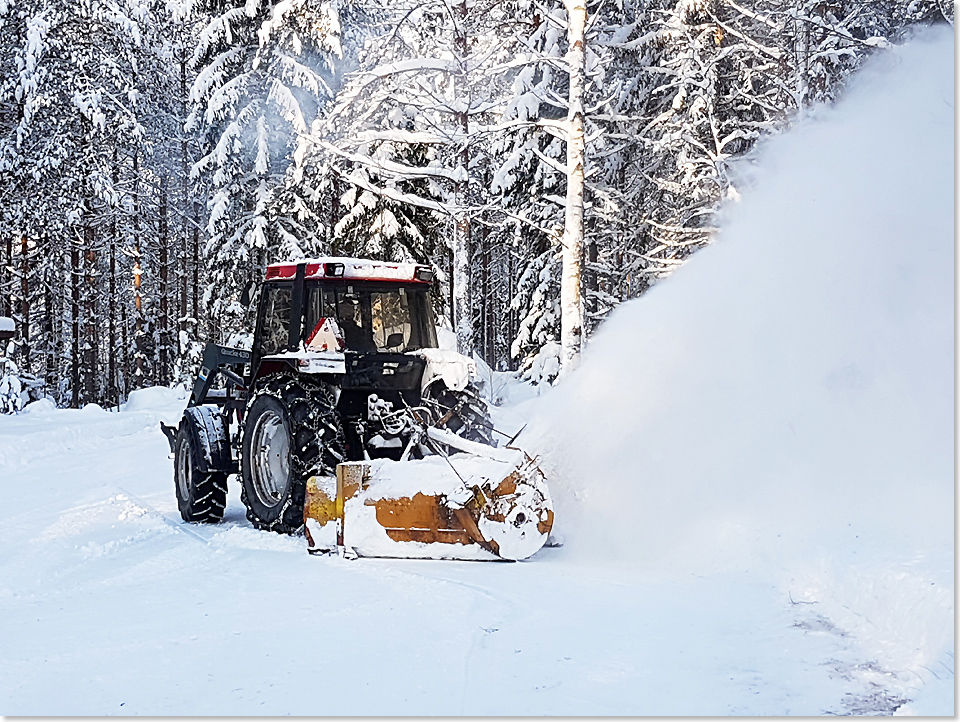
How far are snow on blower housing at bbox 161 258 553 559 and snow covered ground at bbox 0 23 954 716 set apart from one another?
0.27 metres

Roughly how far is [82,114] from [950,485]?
2491cm

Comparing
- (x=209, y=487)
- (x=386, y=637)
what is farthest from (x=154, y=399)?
(x=386, y=637)

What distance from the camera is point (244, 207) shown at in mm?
21719

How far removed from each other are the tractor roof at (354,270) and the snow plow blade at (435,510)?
1830 mm

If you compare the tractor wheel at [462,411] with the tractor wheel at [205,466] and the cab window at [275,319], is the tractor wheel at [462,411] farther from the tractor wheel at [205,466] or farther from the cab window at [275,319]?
the tractor wheel at [205,466]

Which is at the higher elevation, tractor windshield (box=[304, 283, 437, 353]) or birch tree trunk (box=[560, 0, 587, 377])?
birch tree trunk (box=[560, 0, 587, 377])

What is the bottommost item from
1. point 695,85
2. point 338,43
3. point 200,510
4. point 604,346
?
point 200,510

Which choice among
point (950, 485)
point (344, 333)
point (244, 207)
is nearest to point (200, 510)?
point (344, 333)

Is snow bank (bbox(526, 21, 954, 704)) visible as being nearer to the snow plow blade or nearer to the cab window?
the snow plow blade

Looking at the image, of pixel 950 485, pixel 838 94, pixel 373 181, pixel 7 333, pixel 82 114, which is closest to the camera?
pixel 950 485

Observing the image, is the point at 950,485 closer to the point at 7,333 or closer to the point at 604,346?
the point at 604,346

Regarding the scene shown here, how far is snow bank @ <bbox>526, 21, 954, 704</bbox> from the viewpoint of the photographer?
6270 mm

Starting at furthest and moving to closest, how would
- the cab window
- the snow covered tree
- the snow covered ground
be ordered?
the snow covered tree, the cab window, the snow covered ground

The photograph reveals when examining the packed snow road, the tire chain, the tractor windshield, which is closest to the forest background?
the tractor windshield
